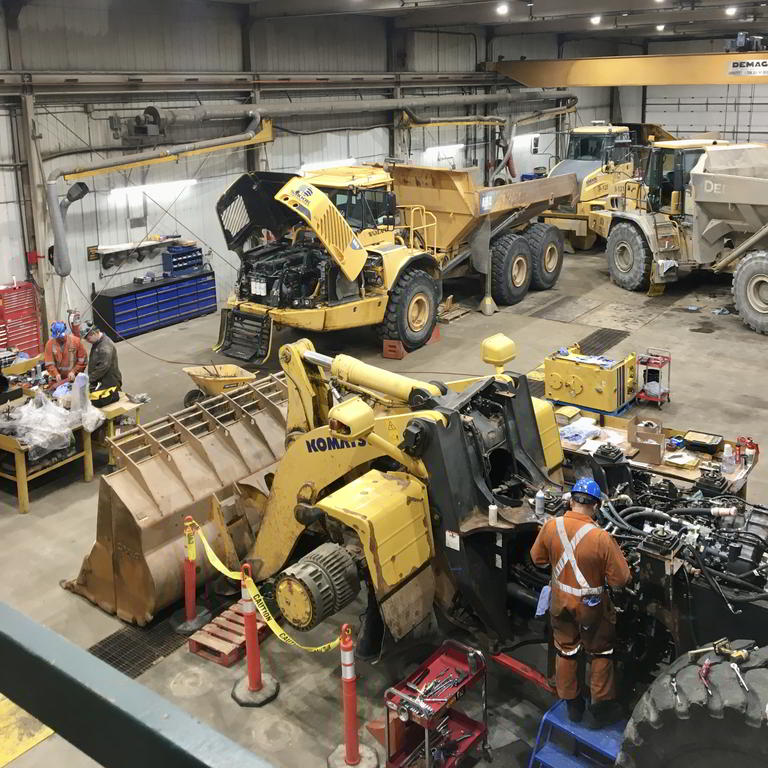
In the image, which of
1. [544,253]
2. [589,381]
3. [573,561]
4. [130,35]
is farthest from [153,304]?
[573,561]

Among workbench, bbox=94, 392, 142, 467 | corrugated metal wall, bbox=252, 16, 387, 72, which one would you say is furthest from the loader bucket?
corrugated metal wall, bbox=252, 16, 387, 72

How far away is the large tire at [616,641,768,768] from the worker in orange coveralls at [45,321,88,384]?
22.7 ft

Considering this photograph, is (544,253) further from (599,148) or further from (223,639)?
(223,639)

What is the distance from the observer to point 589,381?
9.62 m

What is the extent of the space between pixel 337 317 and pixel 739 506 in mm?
7231

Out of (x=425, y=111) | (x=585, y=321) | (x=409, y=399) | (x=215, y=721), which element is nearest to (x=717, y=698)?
(x=409, y=399)

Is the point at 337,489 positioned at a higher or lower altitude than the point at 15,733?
higher

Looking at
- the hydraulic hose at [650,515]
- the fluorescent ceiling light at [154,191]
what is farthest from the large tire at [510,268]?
the hydraulic hose at [650,515]

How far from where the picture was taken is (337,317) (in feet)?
38.3

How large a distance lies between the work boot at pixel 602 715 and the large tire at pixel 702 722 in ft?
2.27

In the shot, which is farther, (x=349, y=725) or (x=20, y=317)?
(x=20, y=317)

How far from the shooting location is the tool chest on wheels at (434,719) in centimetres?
460

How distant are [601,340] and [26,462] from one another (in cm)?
813

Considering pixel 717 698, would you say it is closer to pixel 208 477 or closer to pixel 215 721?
pixel 215 721
